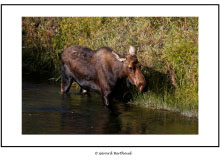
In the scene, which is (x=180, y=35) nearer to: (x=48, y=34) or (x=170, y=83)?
(x=170, y=83)

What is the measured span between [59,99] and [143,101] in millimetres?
2718

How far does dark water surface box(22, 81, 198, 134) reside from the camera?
12.1 metres

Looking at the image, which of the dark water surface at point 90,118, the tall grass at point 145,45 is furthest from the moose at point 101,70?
the tall grass at point 145,45

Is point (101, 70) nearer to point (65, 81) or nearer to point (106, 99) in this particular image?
point (106, 99)

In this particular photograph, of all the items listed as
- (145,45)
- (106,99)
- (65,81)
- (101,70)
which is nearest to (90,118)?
(106,99)

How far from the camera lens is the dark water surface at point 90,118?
39.7 ft

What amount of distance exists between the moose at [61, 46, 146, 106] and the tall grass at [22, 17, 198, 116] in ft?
4.09

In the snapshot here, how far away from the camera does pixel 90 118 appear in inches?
527

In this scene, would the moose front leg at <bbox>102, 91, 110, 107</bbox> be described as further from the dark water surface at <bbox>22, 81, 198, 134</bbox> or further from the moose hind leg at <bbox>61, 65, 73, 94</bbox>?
the moose hind leg at <bbox>61, 65, 73, 94</bbox>

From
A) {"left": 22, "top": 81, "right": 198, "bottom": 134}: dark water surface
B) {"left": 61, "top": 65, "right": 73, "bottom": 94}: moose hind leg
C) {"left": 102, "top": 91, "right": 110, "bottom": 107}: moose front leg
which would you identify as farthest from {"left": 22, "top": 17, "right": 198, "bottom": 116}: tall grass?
{"left": 61, "top": 65, "right": 73, "bottom": 94}: moose hind leg
